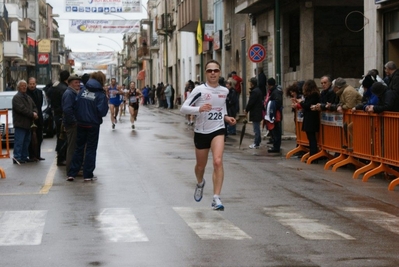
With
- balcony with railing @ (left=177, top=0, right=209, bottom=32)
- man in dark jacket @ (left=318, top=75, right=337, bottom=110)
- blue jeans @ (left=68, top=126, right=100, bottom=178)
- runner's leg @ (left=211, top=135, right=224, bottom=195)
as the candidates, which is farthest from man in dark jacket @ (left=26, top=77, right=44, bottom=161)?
balcony with railing @ (left=177, top=0, right=209, bottom=32)

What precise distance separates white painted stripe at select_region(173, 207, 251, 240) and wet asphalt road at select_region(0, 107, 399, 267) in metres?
0.01

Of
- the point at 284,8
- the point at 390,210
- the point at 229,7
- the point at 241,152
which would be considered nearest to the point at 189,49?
the point at 229,7

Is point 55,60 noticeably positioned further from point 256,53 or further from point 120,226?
point 120,226

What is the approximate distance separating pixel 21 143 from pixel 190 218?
343 inches

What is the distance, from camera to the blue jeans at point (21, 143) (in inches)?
719

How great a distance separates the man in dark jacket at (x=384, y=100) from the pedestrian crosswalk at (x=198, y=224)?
12.0ft

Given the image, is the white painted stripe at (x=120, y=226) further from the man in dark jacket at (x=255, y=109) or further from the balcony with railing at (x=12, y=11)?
the balcony with railing at (x=12, y=11)

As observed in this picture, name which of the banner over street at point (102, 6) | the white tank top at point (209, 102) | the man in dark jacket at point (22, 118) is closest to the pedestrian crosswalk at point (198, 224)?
the white tank top at point (209, 102)

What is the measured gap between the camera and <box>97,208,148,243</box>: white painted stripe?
8977 millimetres

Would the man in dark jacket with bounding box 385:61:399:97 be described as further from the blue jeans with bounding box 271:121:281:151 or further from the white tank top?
the white tank top

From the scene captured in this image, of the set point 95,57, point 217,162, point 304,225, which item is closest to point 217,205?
point 217,162

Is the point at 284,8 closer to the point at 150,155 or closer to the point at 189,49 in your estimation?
the point at 150,155

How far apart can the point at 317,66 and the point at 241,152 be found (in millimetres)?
9219

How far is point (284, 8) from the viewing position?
3112cm
